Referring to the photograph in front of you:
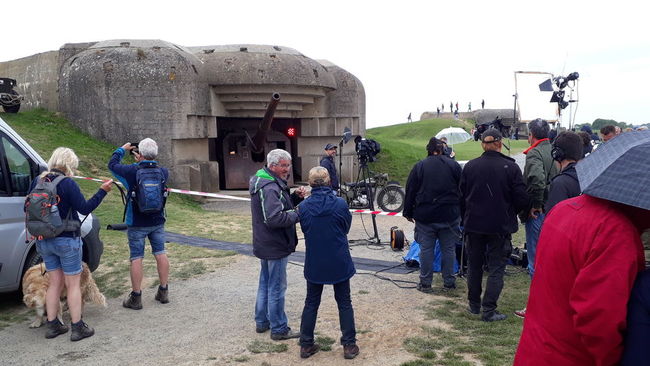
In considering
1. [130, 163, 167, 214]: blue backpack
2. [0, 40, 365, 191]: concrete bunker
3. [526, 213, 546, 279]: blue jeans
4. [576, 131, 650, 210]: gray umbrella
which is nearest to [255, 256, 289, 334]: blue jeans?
[130, 163, 167, 214]: blue backpack

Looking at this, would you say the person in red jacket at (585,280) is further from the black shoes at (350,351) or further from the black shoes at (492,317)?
the black shoes at (492,317)

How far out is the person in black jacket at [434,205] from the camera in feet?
19.2

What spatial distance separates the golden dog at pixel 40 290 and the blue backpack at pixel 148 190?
2.84 ft

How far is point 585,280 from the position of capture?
5.61ft

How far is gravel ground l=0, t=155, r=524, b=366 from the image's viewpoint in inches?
173

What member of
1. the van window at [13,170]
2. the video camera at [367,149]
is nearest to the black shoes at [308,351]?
the van window at [13,170]

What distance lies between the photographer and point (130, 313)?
5586mm

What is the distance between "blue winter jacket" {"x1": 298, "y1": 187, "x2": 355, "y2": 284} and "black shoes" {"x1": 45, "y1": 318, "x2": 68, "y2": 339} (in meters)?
2.51

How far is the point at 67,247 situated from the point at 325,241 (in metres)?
2.34

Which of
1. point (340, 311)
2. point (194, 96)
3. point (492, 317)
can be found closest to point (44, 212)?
point (340, 311)

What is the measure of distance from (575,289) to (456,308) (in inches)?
153

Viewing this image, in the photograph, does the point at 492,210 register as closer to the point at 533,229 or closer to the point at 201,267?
the point at 533,229

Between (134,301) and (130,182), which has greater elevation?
(130,182)

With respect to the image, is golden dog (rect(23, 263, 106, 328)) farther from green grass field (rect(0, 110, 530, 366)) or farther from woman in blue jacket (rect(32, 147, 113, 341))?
green grass field (rect(0, 110, 530, 366))
